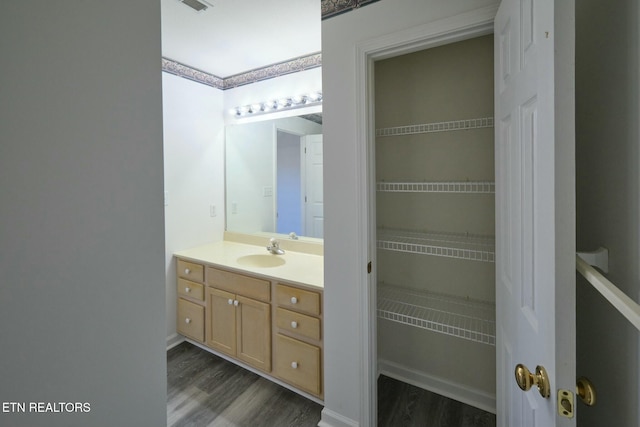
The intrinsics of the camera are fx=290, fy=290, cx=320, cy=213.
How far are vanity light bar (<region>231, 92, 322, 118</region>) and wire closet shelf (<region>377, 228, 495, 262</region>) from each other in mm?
1212

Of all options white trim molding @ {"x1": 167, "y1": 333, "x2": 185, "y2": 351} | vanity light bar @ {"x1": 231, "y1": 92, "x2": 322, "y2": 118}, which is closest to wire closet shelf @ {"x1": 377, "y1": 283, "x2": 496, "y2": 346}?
vanity light bar @ {"x1": 231, "y1": 92, "x2": 322, "y2": 118}

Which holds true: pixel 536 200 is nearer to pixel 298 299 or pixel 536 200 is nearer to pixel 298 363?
pixel 298 299

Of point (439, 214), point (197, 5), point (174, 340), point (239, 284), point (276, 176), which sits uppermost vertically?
point (197, 5)

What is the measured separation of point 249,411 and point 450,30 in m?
2.32

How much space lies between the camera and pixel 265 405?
6.09ft

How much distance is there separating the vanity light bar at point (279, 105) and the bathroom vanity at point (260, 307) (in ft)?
3.83

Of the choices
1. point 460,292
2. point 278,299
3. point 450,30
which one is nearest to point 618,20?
point 450,30

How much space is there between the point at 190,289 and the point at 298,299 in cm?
112

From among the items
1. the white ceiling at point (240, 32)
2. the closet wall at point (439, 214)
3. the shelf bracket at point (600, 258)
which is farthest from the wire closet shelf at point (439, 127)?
the shelf bracket at point (600, 258)

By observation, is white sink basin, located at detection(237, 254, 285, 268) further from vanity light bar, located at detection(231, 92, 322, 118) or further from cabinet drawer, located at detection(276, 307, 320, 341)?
vanity light bar, located at detection(231, 92, 322, 118)

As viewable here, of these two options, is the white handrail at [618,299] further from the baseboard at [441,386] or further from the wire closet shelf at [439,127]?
the baseboard at [441,386]

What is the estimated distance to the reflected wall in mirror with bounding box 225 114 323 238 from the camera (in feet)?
7.91

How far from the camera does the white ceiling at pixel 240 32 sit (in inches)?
68.3

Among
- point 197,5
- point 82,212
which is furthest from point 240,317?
point 197,5
